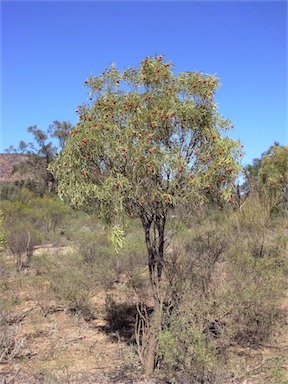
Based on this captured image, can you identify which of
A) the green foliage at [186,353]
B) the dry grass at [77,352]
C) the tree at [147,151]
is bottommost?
the dry grass at [77,352]

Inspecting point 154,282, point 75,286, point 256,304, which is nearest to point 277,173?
point 256,304

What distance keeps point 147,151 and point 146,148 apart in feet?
0.14

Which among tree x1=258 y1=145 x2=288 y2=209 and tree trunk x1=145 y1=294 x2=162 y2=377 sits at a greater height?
tree x1=258 y1=145 x2=288 y2=209

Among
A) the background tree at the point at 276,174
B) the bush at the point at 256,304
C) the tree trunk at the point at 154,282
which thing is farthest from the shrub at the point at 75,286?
the background tree at the point at 276,174

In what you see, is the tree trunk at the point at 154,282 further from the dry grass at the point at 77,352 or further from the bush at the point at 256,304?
the bush at the point at 256,304

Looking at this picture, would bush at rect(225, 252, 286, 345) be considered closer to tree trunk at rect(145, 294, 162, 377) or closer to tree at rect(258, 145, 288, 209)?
tree trunk at rect(145, 294, 162, 377)

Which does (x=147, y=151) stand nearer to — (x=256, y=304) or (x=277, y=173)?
(x=256, y=304)

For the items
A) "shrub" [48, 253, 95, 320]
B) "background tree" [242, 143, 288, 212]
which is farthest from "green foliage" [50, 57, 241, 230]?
"background tree" [242, 143, 288, 212]

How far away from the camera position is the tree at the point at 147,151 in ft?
19.4

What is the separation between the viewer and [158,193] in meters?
5.94

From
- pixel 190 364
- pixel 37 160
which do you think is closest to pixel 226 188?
pixel 190 364

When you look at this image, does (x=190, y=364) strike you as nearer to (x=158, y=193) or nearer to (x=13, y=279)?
(x=158, y=193)

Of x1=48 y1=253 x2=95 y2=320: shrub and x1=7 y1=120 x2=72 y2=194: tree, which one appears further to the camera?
x1=7 y1=120 x2=72 y2=194: tree

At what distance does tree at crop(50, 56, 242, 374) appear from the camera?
5.91 m
